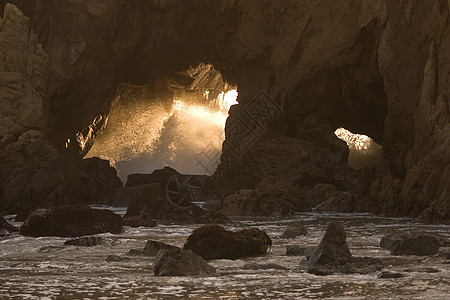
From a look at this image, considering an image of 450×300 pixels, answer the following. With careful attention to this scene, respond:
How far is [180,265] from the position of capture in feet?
17.3

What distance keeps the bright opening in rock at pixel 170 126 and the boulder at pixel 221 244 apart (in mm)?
29657

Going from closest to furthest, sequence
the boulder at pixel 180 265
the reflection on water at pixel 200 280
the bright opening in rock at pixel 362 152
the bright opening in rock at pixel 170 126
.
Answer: the reflection on water at pixel 200 280 < the boulder at pixel 180 265 < the bright opening in rock at pixel 362 152 < the bright opening in rock at pixel 170 126

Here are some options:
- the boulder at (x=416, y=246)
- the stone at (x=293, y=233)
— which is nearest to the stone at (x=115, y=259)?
the boulder at (x=416, y=246)

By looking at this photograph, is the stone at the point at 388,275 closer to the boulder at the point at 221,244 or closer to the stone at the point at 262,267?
the stone at the point at 262,267

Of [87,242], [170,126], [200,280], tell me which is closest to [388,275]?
[200,280]

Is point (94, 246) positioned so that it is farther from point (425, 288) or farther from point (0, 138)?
Result: point (0, 138)

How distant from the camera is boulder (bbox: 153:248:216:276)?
5.20 m

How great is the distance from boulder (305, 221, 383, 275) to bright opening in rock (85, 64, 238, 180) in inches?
1230

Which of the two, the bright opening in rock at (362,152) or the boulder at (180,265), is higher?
the bright opening in rock at (362,152)

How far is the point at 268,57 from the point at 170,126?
1722 cm

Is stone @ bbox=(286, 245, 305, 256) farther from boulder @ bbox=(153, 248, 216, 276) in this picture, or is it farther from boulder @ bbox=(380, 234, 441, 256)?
boulder @ bbox=(153, 248, 216, 276)

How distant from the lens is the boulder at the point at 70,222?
10.4 meters

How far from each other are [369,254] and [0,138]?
16.3 metres

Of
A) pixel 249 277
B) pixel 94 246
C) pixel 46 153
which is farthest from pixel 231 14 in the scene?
pixel 249 277
